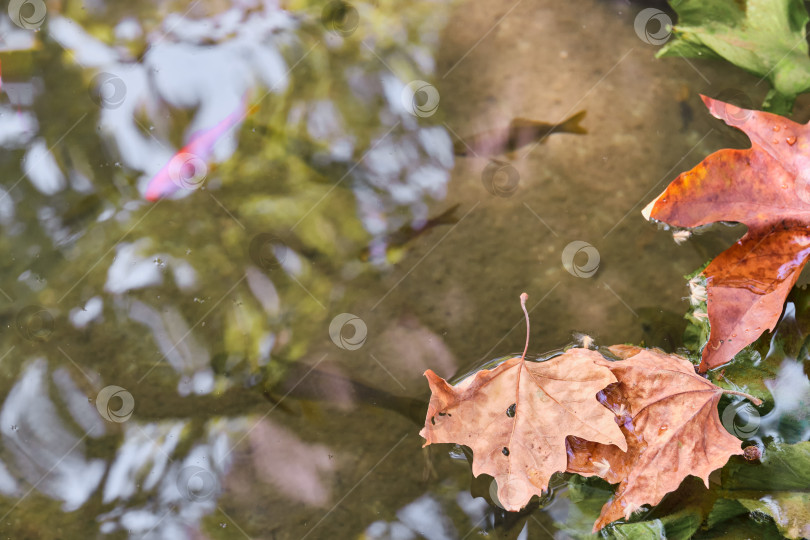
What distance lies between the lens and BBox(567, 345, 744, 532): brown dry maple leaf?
1748mm

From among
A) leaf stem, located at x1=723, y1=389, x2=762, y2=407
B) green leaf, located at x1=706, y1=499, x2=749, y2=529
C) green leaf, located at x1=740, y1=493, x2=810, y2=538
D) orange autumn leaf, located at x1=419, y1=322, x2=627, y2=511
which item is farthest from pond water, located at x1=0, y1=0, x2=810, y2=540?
green leaf, located at x1=740, y1=493, x2=810, y2=538

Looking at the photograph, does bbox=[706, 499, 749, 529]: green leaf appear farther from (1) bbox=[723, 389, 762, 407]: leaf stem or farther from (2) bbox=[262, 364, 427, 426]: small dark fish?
(2) bbox=[262, 364, 427, 426]: small dark fish

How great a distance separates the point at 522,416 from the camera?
180 cm

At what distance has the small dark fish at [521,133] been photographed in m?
1.98

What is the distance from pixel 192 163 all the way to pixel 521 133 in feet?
3.60

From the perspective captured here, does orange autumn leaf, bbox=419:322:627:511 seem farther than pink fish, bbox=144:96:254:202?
No

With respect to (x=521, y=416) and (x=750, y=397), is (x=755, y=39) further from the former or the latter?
(x=521, y=416)

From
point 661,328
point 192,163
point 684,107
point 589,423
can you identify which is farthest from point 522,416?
point 192,163

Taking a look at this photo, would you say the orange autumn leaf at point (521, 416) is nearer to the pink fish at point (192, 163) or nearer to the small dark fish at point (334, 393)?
the small dark fish at point (334, 393)

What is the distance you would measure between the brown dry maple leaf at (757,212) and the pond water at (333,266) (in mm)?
218

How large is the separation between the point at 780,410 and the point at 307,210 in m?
1.60

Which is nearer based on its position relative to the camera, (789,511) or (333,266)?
(789,511)

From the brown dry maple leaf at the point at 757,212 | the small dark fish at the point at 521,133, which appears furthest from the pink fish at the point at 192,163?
the brown dry maple leaf at the point at 757,212

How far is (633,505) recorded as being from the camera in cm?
176
